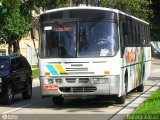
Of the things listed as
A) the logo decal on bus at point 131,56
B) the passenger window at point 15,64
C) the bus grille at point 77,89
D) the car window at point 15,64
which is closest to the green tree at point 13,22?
the car window at point 15,64

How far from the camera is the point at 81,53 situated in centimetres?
1662

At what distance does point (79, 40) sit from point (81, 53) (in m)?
0.42

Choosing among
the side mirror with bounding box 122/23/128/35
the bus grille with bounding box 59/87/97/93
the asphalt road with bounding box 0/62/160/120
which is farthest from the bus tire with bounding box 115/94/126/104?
the side mirror with bounding box 122/23/128/35

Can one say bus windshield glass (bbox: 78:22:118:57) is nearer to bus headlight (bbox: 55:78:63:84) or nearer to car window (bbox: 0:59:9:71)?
bus headlight (bbox: 55:78:63:84)

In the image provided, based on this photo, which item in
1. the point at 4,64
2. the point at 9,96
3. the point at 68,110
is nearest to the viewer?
the point at 68,110

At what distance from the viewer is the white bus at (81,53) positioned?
1650 cm

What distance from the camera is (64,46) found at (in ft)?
55.0

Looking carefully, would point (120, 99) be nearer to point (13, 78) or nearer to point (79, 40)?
point (79, 40)

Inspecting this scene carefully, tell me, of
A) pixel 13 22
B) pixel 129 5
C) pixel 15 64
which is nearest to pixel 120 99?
pixel 15 64

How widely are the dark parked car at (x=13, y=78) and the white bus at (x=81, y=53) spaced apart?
2.22 metres

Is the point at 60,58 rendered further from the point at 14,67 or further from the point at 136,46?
the point at 136,46

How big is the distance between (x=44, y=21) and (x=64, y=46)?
1094mm

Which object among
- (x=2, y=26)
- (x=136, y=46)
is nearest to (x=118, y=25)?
(x=136, y=46)

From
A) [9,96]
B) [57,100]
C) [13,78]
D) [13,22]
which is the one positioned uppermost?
[13,22]
